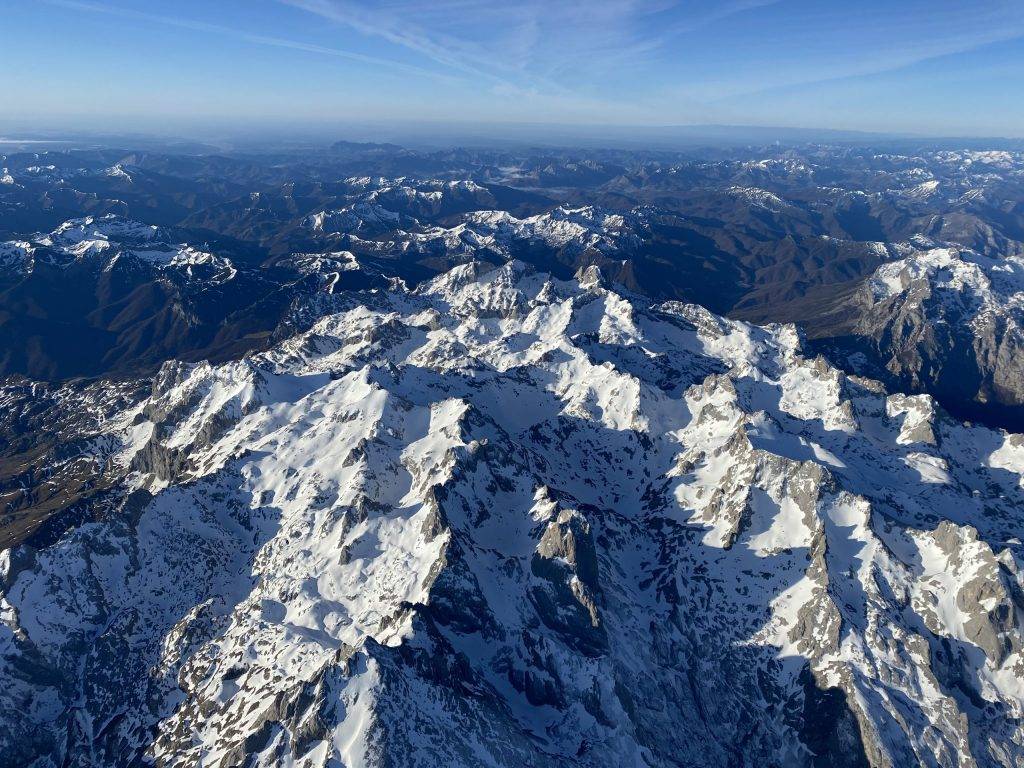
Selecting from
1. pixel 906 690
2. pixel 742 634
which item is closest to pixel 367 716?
pixel 742 634

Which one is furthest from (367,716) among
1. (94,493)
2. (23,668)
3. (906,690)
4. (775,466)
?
(94,493)

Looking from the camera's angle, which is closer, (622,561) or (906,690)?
(906,690)

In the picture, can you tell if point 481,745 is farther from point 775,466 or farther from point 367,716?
point 775,466

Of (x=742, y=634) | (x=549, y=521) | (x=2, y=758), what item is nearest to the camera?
(x=2, y=758)

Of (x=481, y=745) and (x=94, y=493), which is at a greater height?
(x=481, y=745)

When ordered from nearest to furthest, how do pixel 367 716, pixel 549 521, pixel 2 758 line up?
1. pixel 367 716
2. pixel 2 758
3. pixel 549 521

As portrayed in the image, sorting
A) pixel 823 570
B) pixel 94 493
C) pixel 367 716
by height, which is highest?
pixel 367 716
